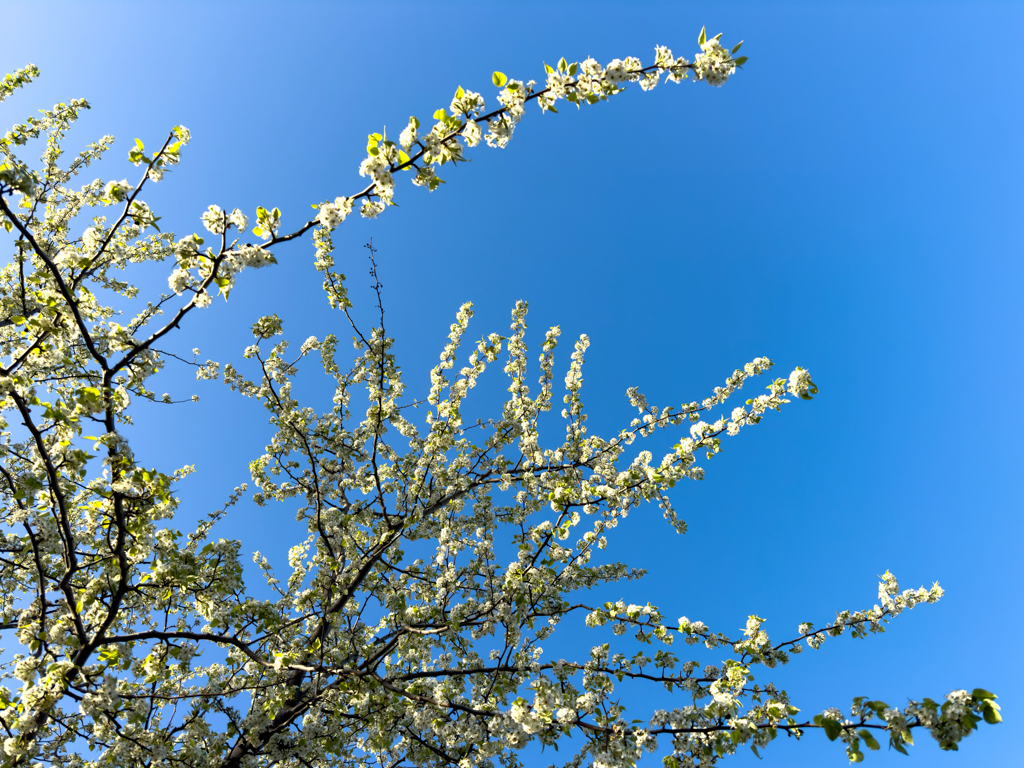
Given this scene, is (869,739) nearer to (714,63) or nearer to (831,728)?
(831,728)

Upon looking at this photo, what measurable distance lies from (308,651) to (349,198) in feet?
20.8

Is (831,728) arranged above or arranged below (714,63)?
below

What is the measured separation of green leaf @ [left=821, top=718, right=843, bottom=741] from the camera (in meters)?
3.42

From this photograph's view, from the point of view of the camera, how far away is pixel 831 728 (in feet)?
11.3

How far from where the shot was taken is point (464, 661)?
7.59 m

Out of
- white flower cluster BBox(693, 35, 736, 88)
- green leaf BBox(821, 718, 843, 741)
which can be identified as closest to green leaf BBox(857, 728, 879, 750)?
green leaf BBox(821, 718, 843, 741)

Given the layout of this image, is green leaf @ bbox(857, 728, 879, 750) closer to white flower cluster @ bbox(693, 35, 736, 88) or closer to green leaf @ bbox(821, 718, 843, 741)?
green leaf @ bbox(821, 718, 843, 741)

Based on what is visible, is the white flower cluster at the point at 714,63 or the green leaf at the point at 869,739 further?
the white flower cluster at the point at 714,63

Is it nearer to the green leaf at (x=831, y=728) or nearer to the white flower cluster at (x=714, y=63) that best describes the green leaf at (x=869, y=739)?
the green leaf at (x=831, y=728)

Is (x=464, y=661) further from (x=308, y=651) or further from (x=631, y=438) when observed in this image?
(x=631, y=438)

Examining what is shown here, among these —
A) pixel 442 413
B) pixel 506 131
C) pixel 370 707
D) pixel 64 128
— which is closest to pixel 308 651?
pixel 370 707

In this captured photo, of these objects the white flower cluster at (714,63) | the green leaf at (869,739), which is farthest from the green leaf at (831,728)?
the white flower cluster at (714,63)

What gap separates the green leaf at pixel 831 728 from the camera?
3415mm

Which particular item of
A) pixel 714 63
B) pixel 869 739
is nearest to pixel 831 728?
pixel 869 739
